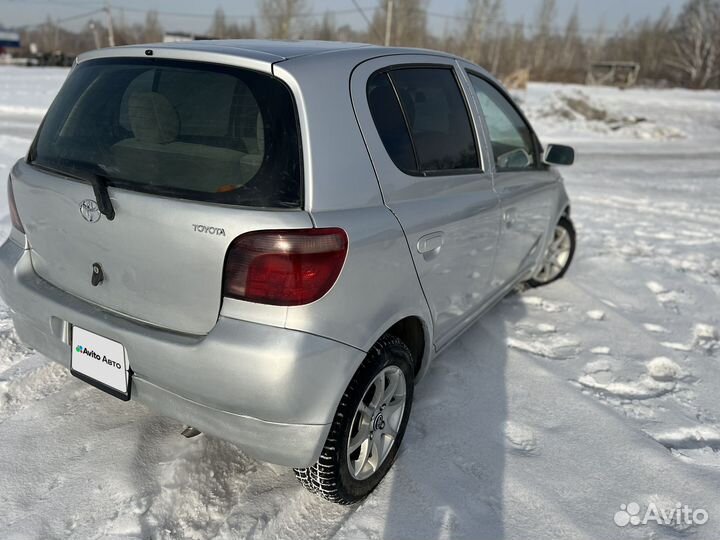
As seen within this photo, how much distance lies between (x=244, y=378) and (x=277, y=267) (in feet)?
1.20

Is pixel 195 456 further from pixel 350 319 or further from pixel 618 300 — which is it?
pixel 618 300

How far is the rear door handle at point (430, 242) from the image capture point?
221 cm

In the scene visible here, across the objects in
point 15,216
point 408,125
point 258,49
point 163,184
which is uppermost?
point 258,49

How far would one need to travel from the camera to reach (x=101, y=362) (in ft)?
6.48

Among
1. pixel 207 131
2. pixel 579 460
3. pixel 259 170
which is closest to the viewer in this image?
pixel 259 170

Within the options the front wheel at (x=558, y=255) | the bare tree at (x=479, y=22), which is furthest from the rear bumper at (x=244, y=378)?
the bare tree at (x=479, y=22)

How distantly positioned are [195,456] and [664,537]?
75.3 inches

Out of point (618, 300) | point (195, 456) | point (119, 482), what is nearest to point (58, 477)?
point (119, 482)

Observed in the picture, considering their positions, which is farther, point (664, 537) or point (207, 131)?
point (664, 537)

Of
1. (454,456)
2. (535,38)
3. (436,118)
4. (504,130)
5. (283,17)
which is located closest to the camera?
(454,456)

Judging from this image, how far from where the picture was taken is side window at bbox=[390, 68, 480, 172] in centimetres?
235

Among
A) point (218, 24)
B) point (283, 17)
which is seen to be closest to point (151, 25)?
point (218, 24)

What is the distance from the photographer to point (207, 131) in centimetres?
191

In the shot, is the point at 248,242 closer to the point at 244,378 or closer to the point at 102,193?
the point at 244,378
